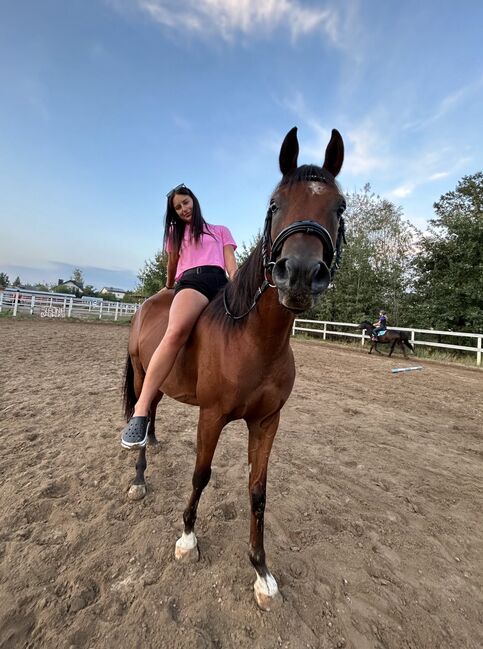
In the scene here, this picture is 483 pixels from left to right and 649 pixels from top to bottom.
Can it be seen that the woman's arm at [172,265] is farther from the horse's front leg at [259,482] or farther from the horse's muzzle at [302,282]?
the horse's muzzle at [302,282]

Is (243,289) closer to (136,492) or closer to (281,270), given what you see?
(281,270)

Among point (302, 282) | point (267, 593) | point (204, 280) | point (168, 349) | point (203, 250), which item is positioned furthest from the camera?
point (203, 250)

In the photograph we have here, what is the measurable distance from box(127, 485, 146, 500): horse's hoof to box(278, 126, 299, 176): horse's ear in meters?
2.76

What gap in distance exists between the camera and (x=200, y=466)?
2139mm

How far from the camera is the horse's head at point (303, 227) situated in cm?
130

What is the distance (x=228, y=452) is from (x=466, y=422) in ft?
14.5

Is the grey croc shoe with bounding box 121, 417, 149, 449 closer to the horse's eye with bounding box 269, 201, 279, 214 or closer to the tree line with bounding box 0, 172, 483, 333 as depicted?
the horse's eye with bounding box 269, 201, 279, 214

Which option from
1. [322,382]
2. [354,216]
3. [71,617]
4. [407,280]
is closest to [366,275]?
[407,280]

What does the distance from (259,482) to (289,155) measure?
2.01 metres

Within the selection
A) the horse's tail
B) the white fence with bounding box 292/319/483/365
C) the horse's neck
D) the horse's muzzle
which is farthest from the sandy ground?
the white fence with bounding box 292/319/483/365

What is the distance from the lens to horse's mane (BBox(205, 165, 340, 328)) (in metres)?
1.61

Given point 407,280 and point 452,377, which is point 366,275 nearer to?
point 407,280

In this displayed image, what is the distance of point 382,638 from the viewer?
5.55 feet

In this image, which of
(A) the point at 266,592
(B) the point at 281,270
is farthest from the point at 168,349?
(A) the point at 266,592
